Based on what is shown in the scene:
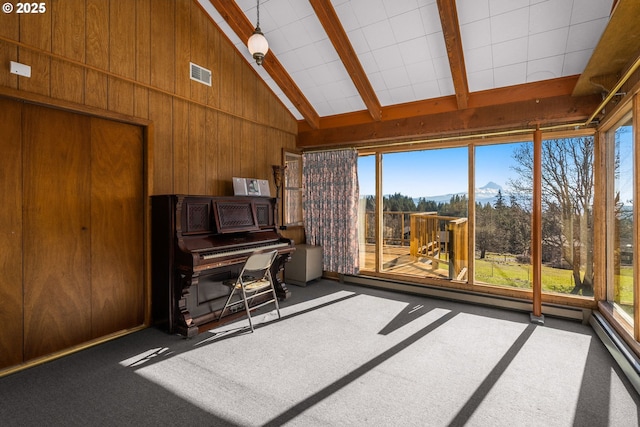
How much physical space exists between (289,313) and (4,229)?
8.57 ft

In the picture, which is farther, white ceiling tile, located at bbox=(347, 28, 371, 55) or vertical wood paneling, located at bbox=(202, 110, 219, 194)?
vertical wood paneling, located at bbox=(202, 110, 219, 194)

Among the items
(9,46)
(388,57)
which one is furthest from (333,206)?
(9,46)

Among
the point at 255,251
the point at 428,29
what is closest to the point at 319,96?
the point at 428,29

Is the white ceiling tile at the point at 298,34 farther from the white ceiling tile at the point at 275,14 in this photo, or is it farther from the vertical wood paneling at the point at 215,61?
the vertical wood paneling at the point at 215,61

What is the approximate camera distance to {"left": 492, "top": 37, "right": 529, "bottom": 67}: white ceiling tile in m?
3.23

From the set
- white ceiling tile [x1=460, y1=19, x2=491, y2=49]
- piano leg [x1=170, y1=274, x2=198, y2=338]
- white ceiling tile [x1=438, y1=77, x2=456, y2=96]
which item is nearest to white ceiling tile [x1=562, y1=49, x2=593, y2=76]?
white ceiling tile [x1=460, y1=19, x2=491, y2=49]

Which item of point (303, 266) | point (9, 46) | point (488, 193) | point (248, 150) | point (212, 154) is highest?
point (9, 46)

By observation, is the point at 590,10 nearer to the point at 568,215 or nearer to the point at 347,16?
the point at 568,215

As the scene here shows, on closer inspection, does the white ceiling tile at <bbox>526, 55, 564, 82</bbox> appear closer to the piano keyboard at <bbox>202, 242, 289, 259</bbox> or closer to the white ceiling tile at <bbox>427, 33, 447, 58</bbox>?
the white ceiling tile at <bbox>427, 33, 447, 58</bbox>

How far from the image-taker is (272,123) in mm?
4785

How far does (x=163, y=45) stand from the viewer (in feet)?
11.0

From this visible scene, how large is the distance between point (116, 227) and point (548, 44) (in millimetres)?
4606

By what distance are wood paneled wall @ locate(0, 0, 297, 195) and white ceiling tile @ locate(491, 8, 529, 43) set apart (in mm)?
2954

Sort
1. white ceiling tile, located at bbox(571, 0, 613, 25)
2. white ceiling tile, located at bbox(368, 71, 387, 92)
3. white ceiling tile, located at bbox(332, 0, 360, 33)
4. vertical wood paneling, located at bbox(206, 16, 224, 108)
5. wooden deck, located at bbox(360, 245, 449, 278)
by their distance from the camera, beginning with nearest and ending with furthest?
white ceiling tile, located at bbox(571, 0, 613, 25) → white ceiling tile, located at bbox(332, 0, 360, 33) → vertical wood paneling, located at bbox(206, 16, 224, 108) → white ceiling tile, located at bbox(368, 71, 387, 92) → wooden deck, located at bbox(360, 245, 449, 278)
